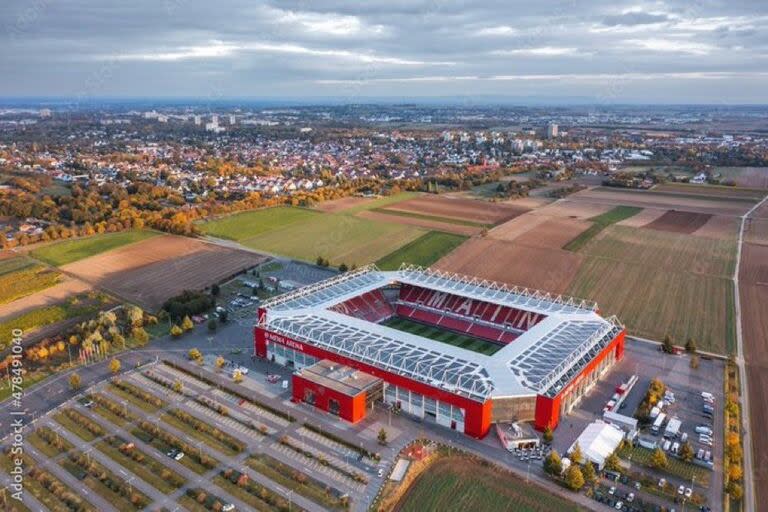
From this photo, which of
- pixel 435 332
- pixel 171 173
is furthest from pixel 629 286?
pixel 171 173

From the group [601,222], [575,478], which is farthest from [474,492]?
[601,222]

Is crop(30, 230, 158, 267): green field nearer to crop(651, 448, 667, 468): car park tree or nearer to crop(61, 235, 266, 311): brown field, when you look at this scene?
crop(61, 235, 266, 311): brown field

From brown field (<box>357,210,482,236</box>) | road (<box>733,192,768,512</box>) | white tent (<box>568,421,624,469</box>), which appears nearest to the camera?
road (<box>733,192,768,512</box>)

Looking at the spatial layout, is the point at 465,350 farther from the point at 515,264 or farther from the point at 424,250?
the point at 424,250

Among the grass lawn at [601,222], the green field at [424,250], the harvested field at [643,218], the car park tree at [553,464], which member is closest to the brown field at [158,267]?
the green field at [424,250]

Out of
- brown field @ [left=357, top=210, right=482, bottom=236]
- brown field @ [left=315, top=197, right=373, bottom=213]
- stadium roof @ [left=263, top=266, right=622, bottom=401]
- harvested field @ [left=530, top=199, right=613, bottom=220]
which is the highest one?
stadium roof @ [left=263, top=266, right=622, bottom=401]

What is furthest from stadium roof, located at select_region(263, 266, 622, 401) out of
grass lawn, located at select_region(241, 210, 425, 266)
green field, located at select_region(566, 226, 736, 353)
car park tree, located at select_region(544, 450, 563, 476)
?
grass lawn, located at select_region(241, 210, 425, 266)

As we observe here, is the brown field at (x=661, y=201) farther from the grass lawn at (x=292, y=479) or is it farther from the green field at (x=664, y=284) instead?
the grass lawn at (x=292, y=479)
